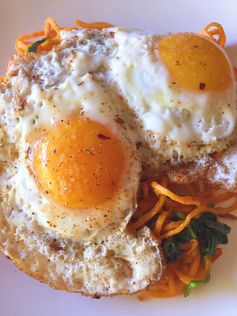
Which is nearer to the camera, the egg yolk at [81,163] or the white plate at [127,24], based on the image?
the egg yolk at [81,163]

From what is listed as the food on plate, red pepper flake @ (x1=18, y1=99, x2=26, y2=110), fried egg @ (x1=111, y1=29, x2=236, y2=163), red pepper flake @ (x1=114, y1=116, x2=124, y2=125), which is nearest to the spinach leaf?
the food on plate

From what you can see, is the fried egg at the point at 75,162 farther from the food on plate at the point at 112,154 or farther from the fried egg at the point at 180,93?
the fried egg at the point at 180,93

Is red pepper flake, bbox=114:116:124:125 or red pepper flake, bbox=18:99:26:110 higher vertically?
red pepper flake, bbox=18:99:26:110

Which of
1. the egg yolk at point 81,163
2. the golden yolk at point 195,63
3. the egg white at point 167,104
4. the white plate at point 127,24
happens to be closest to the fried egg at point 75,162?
the egg yolk at point 81,163

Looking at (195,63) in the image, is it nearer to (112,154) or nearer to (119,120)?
(119,120)

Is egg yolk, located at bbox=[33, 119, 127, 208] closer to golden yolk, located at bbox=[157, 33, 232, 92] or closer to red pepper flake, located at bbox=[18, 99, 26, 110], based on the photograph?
red pepper flake, located at bbox=[18, 99, 26, 110]

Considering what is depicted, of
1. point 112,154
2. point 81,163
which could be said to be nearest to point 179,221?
point 112,154
